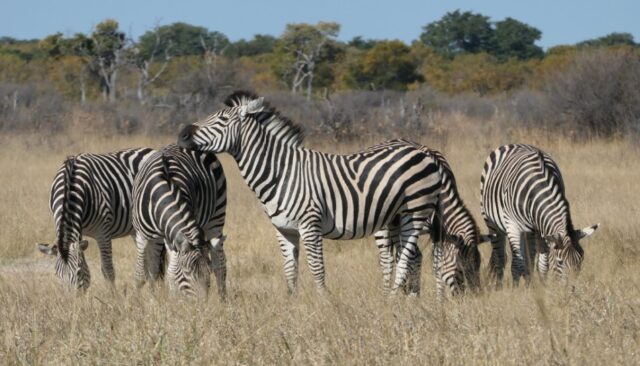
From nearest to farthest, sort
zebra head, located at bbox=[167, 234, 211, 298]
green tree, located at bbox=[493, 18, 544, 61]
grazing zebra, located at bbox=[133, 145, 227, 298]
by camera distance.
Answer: zebra head, located at bbox=[167, 234, 211, 298]
grazing zebra, located at bbox=[133, 145, 227, 298]
green tree, located at bbox=[493, 18, 544, 61]

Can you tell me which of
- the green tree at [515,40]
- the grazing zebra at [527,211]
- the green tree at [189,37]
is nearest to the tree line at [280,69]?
the green tree at [515,40]

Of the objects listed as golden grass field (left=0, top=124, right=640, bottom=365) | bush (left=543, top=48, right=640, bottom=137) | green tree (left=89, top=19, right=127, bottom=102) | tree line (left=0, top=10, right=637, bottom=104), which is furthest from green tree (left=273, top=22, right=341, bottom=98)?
golden grass field (left=0, top=124, right=640, bottom=365)

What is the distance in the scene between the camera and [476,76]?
48094 mm

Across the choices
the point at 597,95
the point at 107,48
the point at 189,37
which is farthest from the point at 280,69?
the point at 189,37

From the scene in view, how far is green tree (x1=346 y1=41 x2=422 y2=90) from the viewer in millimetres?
46219

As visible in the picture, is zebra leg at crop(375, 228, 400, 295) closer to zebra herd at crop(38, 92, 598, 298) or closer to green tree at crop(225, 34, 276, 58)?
zebra herd at crop(38, 92, 598, 298)

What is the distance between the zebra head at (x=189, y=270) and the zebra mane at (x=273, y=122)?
1.51 meters

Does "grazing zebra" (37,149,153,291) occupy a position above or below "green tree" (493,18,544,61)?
below

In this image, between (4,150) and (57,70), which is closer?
(4,150)

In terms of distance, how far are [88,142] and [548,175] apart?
12.9 m

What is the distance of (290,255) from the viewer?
7.92m

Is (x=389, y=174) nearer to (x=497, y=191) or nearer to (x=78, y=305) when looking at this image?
(x=497, y=191)

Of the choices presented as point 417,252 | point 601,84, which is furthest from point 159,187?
point 601,84

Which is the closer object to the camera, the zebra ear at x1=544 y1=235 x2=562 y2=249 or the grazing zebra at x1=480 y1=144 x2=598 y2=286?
the zebra ear at x1=544 y1=235 x2=562 y2=249
